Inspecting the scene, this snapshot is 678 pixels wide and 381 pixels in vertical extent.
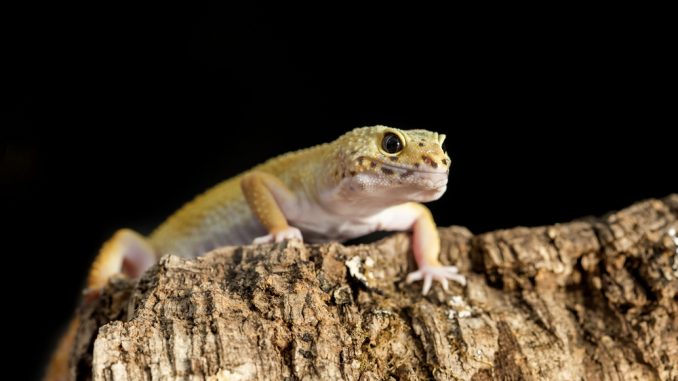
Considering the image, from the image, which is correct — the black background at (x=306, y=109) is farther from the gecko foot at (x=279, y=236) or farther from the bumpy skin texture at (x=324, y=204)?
the gecko foot at (x=279, y=236)

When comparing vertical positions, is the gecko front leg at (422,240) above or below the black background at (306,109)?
below

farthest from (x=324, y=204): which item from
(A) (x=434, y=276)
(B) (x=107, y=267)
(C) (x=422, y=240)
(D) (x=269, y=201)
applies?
(B) (x=107, y=267)

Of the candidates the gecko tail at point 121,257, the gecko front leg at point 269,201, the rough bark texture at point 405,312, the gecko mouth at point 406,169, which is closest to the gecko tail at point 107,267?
the gecko tail at point 121,257

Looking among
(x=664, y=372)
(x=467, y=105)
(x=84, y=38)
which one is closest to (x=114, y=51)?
(x=84, y=38)

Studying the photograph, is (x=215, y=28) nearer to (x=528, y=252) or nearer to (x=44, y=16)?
(x=44, y=16)

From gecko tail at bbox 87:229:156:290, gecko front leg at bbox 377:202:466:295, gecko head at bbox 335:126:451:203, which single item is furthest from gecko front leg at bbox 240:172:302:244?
gecko tail at bbox 87:229:156:290

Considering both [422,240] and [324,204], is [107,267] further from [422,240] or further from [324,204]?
[422,240]

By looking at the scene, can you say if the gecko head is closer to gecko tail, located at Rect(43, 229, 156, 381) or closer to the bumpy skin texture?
the bumpy skin texture
